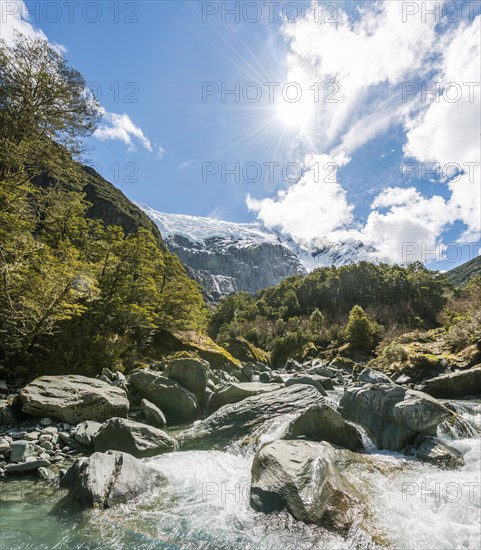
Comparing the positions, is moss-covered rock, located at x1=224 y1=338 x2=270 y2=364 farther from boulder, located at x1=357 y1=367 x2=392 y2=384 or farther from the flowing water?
the flowing water

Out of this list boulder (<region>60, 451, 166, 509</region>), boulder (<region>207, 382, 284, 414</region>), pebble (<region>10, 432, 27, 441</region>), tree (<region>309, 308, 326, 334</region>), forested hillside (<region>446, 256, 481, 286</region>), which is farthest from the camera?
forested hillside (<region>446, 256, 481, 286</region>)

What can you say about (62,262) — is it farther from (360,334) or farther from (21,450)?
(360,334)

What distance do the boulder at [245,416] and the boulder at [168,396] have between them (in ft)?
4.94

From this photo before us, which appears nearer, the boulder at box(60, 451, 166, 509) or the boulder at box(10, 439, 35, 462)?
the boulder at box(60, 451, 166, 509)

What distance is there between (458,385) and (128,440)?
704 inches

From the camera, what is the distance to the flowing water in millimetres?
4836

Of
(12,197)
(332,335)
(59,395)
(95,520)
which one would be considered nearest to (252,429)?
(95,520)

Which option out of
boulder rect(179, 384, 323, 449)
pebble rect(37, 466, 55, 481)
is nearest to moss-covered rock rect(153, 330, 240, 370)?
boulder rect(179, 384, 323, 449)

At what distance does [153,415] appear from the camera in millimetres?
10930

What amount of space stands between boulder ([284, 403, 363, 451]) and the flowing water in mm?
1321

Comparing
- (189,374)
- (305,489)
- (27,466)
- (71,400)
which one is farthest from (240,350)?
(305,489)

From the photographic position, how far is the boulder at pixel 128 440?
8.18 metres

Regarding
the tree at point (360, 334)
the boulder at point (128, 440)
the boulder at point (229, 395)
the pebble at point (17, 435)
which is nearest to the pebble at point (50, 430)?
the pebble at point (17, 435)

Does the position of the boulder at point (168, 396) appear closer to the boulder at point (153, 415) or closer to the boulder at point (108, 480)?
the boulder at point (153, 415)
